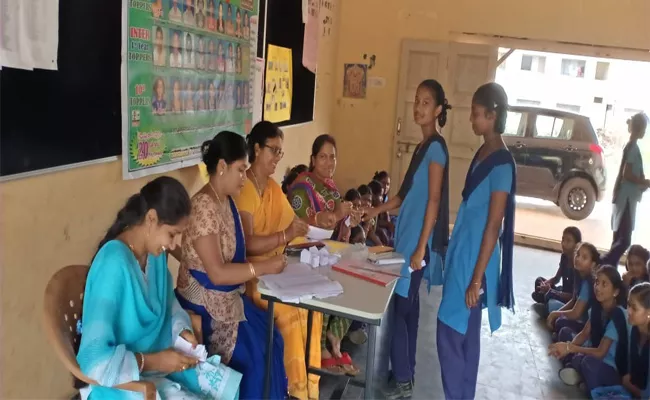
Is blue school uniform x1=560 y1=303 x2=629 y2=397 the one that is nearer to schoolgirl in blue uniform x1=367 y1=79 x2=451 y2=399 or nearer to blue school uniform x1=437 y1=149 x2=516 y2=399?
blue school uniform x1=437 y1=149 x2=516 y2=399

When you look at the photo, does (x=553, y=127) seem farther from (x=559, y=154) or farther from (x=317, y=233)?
(x=317, y=233)

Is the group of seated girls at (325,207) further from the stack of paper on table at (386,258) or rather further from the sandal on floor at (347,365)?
the stack of paper on table at (386,258)

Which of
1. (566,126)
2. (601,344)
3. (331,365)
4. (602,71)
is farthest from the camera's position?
(602,71)

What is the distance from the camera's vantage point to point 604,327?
3.35 metres

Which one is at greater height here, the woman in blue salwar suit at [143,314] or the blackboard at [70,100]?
the blackboard at [70,100]

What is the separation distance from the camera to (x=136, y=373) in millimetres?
1534

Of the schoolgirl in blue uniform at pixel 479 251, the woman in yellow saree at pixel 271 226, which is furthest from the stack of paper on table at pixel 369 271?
the schoolgirl in blue uniform at pixel 479 251

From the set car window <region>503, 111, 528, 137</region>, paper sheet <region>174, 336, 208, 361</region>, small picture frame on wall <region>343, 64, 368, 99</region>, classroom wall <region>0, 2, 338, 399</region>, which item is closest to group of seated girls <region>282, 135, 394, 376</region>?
classroom wall <region>0, 2, 338, 399</region>

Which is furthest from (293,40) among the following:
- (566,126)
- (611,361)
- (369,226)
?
(566,126)

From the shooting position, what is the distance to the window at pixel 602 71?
37.7ft

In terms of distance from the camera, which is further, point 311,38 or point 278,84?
point 311,38

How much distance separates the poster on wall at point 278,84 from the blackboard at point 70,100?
1908 mm

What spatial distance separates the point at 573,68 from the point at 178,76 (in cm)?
1076

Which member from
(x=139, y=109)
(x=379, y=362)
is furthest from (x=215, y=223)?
(x=379, y=362)
